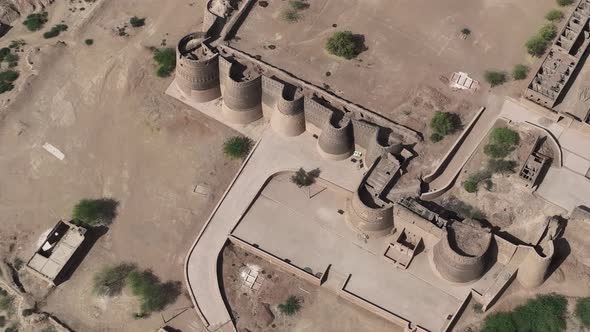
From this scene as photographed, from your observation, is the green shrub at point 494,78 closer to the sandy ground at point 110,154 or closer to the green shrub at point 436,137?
the green shrub at point 436,137

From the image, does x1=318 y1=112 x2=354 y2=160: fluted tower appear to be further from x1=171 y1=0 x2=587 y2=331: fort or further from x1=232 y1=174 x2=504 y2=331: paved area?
x1=232 y1=174 x2=504 y2=331: paved area

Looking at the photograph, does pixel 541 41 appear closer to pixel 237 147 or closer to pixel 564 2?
pixel 564 2

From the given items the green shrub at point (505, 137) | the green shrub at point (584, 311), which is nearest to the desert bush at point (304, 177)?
the green shrub at point (505, 137)

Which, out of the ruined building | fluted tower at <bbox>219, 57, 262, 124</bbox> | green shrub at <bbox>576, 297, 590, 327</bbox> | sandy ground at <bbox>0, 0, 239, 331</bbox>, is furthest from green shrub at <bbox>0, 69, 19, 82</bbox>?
green shrub at <bbox>576, 297, 590, 327</bbox>

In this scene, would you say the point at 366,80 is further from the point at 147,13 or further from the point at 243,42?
the point at 147,13

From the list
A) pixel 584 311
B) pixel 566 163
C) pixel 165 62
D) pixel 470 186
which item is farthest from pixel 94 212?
pixel 566 163
